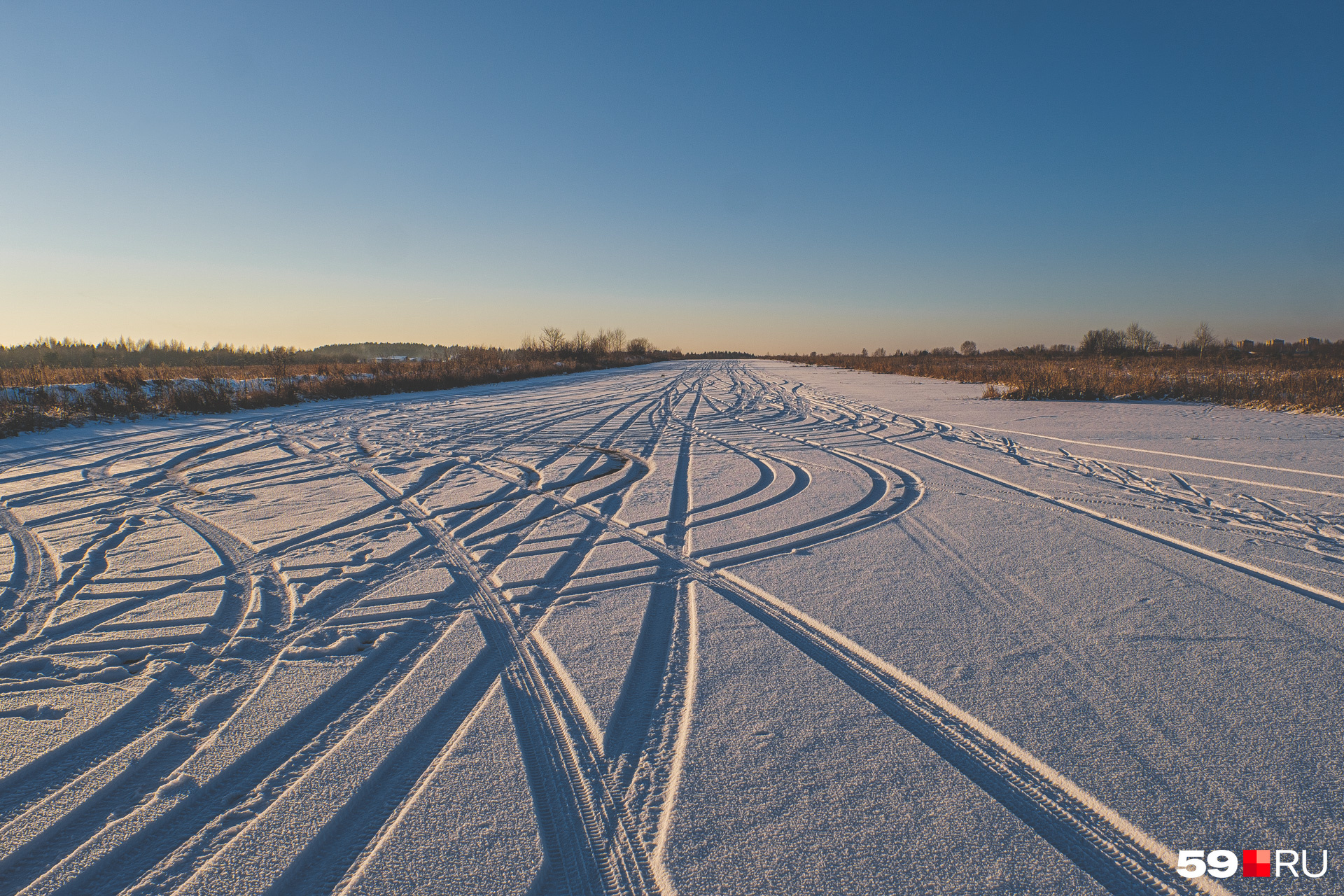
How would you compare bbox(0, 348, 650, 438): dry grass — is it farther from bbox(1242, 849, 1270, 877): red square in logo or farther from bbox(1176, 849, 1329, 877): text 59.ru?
bbox(1242, 849, 1270, 877): red square in logo

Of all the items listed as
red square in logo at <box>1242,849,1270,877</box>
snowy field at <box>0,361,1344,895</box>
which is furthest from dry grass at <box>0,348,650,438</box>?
red square in logo at <box>1242,849,1270,877</box>

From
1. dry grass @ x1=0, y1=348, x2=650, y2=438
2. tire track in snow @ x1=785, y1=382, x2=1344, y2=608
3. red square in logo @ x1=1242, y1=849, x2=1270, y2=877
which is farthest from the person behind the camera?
dry grass @ x1=0, y1=348, x2=650, y2=438

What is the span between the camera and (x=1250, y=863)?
1590mm

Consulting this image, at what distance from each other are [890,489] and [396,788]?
16.0ft

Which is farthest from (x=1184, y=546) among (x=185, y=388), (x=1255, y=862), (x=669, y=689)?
(x=185, y=388)

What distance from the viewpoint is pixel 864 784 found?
1.88m

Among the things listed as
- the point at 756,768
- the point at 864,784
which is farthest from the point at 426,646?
the point at 864,784

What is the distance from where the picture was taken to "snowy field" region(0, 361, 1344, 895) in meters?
1.65

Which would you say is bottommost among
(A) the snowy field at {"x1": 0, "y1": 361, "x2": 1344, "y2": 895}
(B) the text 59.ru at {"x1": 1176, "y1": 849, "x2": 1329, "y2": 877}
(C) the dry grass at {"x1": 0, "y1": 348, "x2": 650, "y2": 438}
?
(B) the text 59.ru at {"x1": 1176, "y1": 849, "x2": 1329, "y2": 877}

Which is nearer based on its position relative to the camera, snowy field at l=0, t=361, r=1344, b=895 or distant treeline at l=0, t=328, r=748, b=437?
snowy field at l=0, t=361, r=1344, b=895

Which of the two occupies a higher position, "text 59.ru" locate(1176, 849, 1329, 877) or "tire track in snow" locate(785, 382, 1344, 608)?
"tire track in snow" locate(785, 382, 1344, 608)

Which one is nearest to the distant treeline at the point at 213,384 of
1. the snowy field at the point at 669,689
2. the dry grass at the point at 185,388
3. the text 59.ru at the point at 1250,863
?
the dry grass at the point at 185,388

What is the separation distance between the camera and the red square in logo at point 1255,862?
1.56 m

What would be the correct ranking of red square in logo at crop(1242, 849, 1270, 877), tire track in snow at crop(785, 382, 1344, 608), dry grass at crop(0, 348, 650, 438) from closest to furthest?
1. red square in logo at crop(1242, 849, 1270, 877)
2. tire track in snow at crop(785, 382, 1344, 608)
3. dry grass at crop(0, 348, 650, 438)
